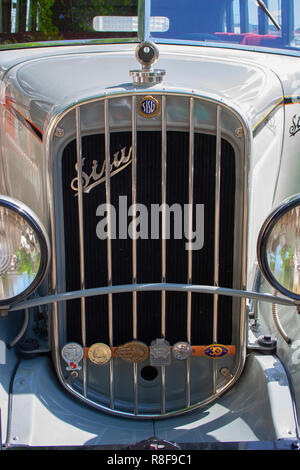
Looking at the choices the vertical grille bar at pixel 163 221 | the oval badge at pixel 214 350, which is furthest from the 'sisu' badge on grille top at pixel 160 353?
the oval badge at pixel 214 350

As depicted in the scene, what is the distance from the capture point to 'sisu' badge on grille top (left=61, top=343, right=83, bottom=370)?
2.06 metres

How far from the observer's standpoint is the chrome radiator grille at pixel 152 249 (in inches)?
73.7

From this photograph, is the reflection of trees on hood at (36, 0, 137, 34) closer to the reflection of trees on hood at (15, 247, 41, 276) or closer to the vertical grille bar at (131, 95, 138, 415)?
the vertical grille bar at (131, 95, 138, 415)

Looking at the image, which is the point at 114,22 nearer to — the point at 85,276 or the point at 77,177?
the point at 77,177

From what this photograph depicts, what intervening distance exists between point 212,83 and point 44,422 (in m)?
A: 1.38

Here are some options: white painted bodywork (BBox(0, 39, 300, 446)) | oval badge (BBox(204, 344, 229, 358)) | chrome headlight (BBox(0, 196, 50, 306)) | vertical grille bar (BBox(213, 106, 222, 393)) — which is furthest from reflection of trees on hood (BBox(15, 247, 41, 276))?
oval badge (BBox(204, 344, 229, 358))

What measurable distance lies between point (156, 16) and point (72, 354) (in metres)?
1.59

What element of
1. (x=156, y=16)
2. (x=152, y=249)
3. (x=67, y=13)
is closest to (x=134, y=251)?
(x=152, y=249)

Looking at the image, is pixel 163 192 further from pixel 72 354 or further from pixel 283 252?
pixel 72 354

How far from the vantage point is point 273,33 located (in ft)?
9.02

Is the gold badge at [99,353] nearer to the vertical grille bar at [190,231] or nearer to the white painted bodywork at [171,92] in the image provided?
the white painted bodywork at [171,92]

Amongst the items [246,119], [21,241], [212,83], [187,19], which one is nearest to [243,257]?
[246,119]

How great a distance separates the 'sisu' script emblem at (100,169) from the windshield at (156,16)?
0.89 metres

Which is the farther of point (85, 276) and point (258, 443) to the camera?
point (85, 276)
